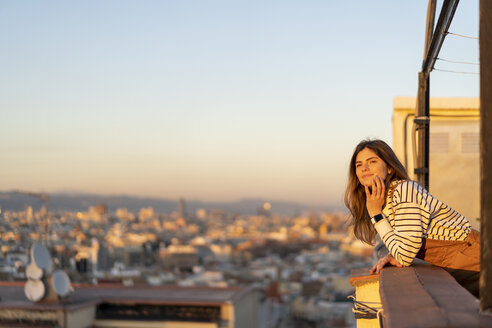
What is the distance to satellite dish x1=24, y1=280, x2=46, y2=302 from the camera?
1017cm

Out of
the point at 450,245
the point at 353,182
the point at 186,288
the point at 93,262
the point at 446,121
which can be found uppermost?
the point at 446,121

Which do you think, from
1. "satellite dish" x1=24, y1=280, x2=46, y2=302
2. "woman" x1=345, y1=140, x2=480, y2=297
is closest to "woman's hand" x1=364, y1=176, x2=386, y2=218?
"woman" x1=345, y1=140, x2=480, y2=297

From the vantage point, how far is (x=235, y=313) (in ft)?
37.0

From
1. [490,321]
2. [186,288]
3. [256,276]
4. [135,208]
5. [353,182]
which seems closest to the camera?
[490,321]

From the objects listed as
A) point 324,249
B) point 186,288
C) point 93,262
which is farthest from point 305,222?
point 186,288

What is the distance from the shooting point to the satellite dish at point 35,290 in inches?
400

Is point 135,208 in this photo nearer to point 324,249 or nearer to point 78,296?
point 324,249

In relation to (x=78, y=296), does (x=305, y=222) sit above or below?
below

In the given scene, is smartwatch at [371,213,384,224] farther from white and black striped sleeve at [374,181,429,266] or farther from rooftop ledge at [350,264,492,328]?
rooftop ledge at [350,264,492,328]

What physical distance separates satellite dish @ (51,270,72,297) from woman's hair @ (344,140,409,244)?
901cm

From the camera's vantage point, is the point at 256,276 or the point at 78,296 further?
the point at 256,276

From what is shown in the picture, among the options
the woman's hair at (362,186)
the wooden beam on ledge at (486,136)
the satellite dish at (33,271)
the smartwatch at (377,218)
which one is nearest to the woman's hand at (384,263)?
the smartwatch at (377,218)

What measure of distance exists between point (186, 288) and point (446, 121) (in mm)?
10110

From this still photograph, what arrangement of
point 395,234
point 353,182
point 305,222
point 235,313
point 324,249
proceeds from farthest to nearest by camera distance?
1. point 305,222
2. point 324,249
3. point 235,313
4. point 353,182
5. point 395,234
